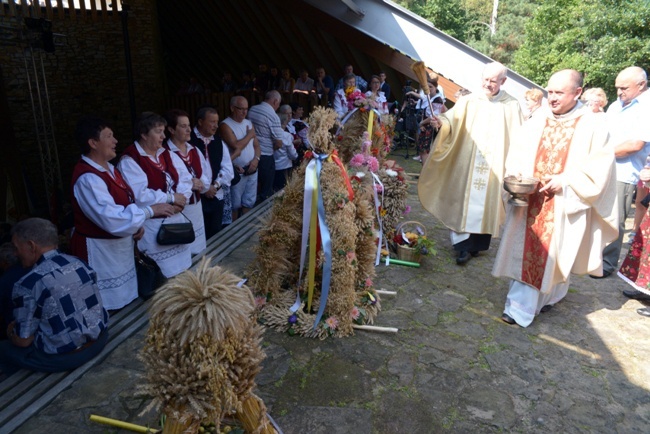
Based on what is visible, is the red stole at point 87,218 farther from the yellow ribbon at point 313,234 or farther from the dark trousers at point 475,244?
the dark trousers at point 475,244

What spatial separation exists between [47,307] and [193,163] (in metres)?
1.97

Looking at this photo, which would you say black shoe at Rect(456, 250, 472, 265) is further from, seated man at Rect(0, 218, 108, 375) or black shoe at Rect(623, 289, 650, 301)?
seated man at Rect(0, 218, 108, 375)

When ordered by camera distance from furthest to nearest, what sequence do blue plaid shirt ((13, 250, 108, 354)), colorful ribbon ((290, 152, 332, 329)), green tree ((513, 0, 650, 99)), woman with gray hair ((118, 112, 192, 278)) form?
green tree ((513, 0, 650, 99)), woman with gray hair ((118, 112, 192, 278)), colorful ribbon ((290, 152, 332, 329)), blue plaid shirt ((13, 250, 108, 354))

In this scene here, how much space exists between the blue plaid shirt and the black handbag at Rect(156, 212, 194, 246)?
91 cm

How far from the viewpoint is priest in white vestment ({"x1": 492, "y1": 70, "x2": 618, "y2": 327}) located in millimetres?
3738

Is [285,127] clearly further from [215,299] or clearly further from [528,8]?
[528,8]

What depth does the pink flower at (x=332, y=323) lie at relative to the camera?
352 centimetres

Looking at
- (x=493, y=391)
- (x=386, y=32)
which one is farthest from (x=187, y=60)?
(x=493, y=391)

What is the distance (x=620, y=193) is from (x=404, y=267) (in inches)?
99.1

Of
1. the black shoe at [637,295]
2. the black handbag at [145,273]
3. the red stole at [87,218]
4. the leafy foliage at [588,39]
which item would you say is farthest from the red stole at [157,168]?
the leafy foliage at [588,39]

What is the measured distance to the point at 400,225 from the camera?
17.3 feet

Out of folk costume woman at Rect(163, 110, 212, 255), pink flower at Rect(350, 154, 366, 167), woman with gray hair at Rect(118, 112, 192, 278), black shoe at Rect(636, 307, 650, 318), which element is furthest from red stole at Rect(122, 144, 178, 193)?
black shoe at Rect(636, 307, 650, 318)

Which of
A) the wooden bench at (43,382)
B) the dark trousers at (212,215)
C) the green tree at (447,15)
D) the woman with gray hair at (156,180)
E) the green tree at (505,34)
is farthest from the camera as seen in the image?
the green tree at (505,34)

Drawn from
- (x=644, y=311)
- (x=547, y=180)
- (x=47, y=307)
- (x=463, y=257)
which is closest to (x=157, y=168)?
(x=47, y=307)
